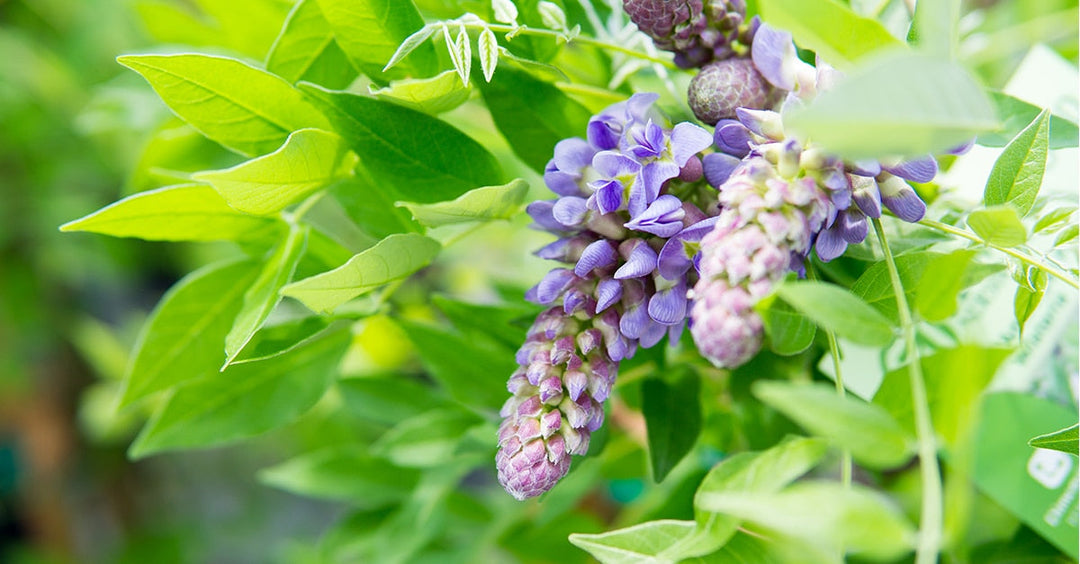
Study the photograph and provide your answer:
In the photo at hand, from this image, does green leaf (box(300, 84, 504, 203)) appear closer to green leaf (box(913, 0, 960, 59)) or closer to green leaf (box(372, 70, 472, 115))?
green leaf (box(372, 70, 472, 115))

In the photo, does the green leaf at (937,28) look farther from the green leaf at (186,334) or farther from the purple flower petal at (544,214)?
the green leaf at (186,334)

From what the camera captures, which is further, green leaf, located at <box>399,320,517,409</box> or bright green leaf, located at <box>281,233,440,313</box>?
green leaf, located at <box>399,320,517,409</box>

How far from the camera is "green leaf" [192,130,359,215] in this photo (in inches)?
13.7

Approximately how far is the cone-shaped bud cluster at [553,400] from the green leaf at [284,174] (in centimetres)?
12

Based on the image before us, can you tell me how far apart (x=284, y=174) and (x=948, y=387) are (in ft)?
0.89

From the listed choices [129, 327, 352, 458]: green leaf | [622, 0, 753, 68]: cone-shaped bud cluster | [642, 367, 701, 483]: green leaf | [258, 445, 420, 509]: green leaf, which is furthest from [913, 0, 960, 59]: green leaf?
[258, 445, 420, 509]: green leaf

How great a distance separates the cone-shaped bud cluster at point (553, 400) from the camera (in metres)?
0.33

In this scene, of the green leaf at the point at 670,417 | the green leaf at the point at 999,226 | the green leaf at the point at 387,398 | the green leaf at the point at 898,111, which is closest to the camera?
the green leaf at the point at 898,111

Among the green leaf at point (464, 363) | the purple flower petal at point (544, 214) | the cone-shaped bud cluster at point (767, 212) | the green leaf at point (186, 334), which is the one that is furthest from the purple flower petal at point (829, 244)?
the green leaf at point (186, 334)

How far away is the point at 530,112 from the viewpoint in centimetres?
40

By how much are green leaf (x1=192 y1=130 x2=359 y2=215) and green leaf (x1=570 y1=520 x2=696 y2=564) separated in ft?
0.63

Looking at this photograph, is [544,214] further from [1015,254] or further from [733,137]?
[1015,254]

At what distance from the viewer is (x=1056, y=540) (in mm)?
418

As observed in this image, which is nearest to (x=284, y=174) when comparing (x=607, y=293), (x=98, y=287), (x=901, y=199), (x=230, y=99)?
(x=230, y=99)
